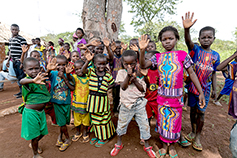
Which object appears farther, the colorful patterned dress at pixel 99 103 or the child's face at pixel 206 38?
the colorful patterned dress at pixel 99 103

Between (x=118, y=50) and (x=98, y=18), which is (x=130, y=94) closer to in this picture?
(x=118, y=50)

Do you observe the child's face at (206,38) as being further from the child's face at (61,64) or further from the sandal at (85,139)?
the sandal at (85,139)

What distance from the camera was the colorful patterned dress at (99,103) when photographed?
2.17 meters

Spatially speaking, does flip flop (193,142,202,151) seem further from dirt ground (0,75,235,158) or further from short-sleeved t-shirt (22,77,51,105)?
short-sleeved t-shirt (22,77,51,105)

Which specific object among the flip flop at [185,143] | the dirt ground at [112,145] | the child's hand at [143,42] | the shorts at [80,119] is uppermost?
the child's hand at [143,42]

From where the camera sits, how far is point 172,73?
1.76 meters

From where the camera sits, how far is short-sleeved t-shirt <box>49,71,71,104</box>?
7.10ft

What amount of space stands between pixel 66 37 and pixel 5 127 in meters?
31.4

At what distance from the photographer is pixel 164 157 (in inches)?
78.0

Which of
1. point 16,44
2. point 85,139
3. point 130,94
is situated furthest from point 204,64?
point 16,44

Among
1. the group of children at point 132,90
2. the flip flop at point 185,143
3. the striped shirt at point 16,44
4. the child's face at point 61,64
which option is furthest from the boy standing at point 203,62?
the striped shirt at point 16,44

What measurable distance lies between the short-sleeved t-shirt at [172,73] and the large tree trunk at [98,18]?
264cm

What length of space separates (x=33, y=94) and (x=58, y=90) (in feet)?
1.33

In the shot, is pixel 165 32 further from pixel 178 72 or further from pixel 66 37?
pixel 66 37
